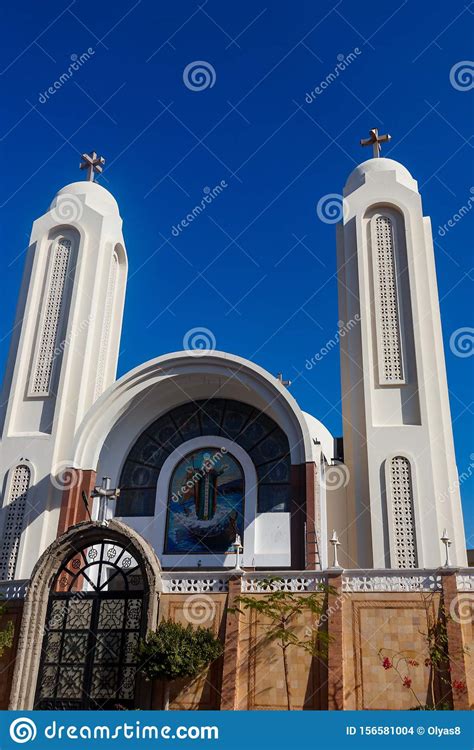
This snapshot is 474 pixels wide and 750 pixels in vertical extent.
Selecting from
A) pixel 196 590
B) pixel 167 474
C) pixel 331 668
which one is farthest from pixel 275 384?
pixel 331 668

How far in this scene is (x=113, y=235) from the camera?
2209cm

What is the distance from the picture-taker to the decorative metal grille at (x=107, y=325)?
20688 millimetres

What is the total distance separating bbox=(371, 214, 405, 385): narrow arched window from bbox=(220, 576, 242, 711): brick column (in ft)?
24.9

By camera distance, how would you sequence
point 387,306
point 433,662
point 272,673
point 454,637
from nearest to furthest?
1. point 433,662
2. point 454,637
3. point 272,673
4. point 387,306

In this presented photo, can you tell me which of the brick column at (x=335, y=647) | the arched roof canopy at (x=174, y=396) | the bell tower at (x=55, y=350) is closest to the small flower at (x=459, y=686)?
the brick column at (x=335, y=647)

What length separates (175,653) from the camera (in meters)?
12.2

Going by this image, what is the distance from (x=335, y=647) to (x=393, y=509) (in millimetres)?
5069

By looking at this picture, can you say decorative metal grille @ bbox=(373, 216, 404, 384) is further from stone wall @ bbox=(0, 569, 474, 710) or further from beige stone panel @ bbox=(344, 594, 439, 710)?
beige stone panel @ bbox=(344, 594, 439, 710)

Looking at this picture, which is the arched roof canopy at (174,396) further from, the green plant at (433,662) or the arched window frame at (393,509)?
the green plant at (433,662)

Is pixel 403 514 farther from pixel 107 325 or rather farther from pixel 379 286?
pixel 107 325

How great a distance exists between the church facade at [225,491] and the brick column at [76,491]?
53 millimetres

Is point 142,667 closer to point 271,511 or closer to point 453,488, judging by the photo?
point 271,511

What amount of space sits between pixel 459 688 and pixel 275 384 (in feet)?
27.1

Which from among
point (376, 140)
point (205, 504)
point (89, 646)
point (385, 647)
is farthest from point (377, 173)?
point (89, 646)
